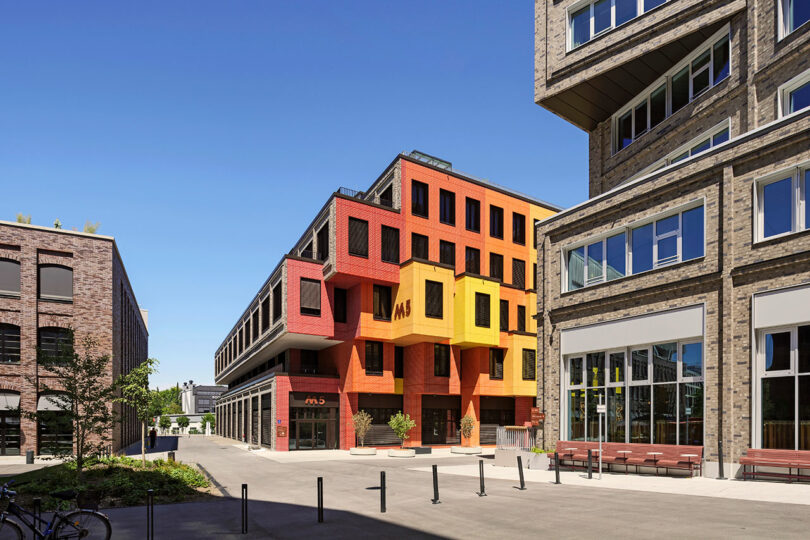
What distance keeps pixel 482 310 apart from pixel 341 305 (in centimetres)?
1056

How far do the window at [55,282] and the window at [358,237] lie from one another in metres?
17.4

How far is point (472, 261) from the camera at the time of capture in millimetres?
49719

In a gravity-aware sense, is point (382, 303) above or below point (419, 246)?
below

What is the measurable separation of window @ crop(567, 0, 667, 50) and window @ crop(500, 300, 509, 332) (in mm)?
24205

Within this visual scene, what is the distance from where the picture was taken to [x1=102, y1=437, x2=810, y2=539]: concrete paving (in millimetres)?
11594

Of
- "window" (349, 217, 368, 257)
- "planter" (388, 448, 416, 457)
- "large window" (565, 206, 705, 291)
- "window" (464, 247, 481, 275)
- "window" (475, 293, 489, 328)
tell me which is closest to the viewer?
"large window" (565, 206, 705, 291)

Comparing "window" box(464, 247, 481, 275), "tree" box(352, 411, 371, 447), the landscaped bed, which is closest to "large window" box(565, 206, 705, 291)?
the landscaped bed

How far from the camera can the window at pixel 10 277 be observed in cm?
3509

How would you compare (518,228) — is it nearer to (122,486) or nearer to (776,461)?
(776,461)

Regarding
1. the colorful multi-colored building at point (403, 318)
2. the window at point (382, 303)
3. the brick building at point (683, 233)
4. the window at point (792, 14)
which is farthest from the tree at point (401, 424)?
the window at point (792, 14)

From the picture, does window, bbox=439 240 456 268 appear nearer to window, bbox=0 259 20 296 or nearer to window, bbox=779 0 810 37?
window, bbox=0 259 20 296

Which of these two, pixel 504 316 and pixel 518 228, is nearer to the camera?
pixel 504 316

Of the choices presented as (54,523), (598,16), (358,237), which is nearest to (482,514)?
(54,523)

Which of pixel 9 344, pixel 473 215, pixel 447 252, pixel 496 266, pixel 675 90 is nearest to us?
pixel 675 90
